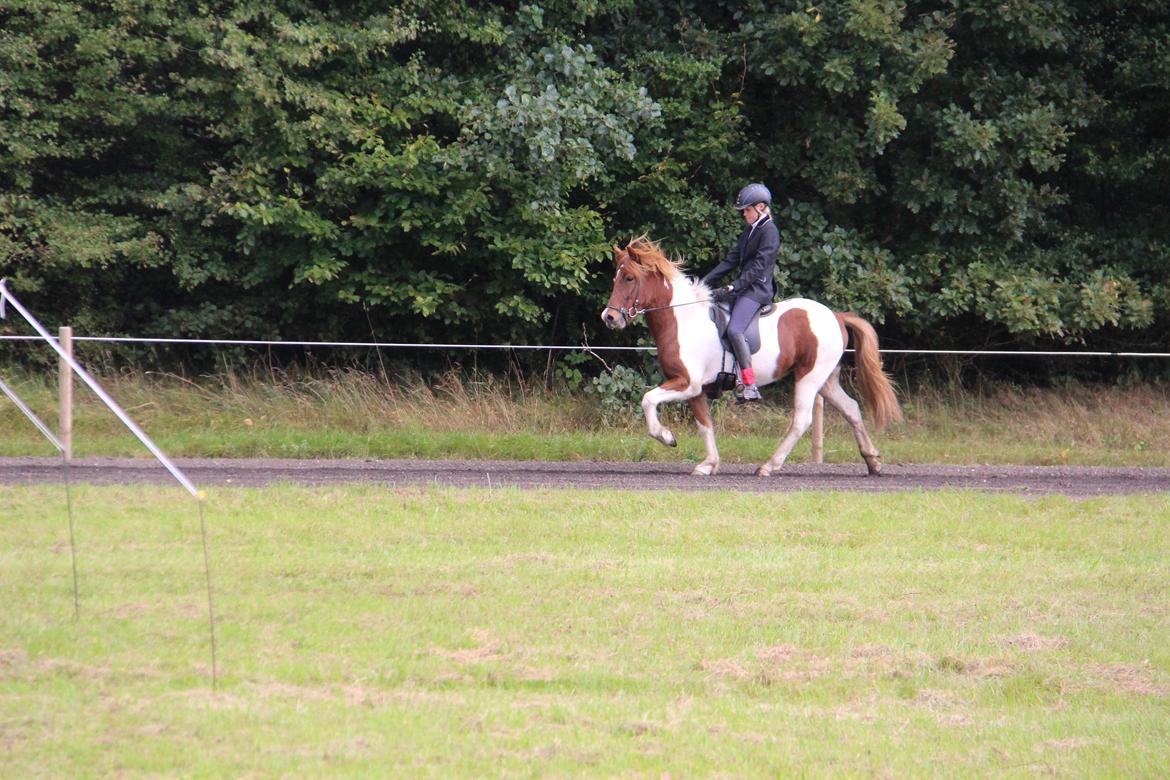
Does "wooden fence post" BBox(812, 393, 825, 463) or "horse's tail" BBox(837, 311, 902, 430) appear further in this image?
"wooden fence post" BBox(812, 393, 825, 463)

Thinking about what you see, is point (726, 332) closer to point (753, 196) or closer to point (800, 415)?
point (800, 415)

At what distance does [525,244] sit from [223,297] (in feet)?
17.2

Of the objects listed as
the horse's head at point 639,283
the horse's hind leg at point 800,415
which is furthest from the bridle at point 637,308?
the horse's hind leg at point 800,415

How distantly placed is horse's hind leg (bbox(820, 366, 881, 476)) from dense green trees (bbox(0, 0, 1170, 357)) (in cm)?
459

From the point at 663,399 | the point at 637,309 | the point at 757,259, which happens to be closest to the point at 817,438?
the point at 663,399

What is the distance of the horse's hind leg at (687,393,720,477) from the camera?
14.6 m

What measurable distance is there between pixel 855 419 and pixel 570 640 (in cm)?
795

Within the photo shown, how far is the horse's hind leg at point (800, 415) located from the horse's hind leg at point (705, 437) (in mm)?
516

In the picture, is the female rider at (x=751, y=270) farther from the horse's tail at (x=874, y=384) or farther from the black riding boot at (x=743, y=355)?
the horse's tail at (x=874, y=384)

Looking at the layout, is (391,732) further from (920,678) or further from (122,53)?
(122,53)

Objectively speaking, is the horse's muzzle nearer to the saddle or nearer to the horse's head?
the horse's head

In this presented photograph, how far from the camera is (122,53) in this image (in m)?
18.8

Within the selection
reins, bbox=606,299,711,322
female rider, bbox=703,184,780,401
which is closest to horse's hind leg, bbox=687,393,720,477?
female rider, bbox=703,184,780,401

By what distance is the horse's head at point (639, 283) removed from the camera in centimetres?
1444
